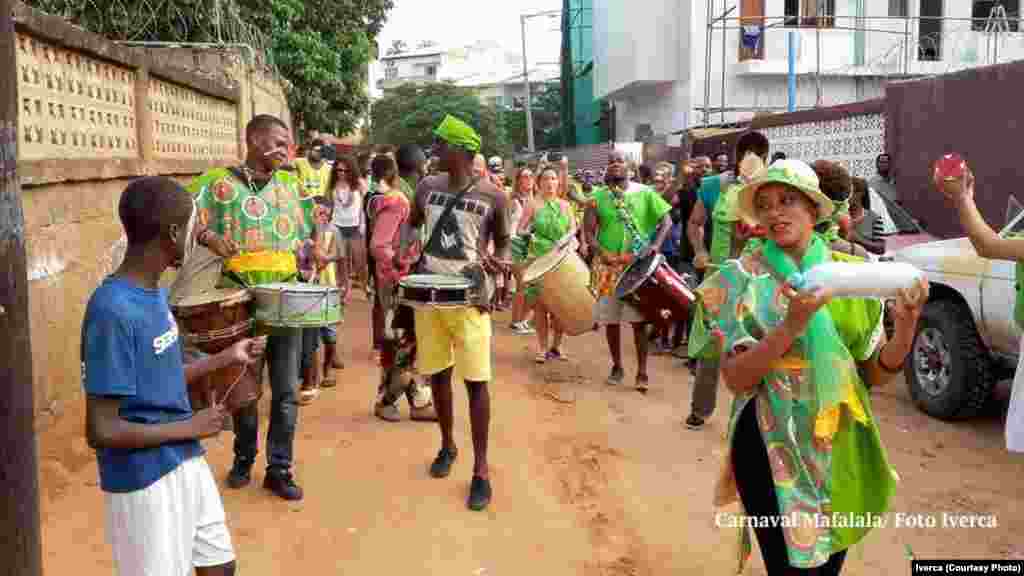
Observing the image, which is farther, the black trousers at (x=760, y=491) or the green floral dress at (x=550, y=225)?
the green floral dress at (x=550, y=225)

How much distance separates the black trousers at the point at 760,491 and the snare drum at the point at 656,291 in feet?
12.2

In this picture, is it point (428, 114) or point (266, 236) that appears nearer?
point (266, 236)

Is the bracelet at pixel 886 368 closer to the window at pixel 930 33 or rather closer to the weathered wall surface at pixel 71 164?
the weathered wall surface at pixel 71 164

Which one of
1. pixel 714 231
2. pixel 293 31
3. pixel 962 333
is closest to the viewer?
pixel 962 333

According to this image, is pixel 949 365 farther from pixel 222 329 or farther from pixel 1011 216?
pixel 222 329

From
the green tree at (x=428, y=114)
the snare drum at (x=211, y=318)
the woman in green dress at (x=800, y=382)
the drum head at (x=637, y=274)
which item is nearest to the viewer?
the woman in green dress at (x=800, y=382)

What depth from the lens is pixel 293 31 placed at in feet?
62.0

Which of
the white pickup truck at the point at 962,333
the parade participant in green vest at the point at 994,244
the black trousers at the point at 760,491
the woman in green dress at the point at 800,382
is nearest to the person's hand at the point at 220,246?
the woman in green dress at the point at 800,382

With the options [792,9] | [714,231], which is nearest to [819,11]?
[792,9]

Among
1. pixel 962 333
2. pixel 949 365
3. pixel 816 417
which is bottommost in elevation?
pixel 949 365

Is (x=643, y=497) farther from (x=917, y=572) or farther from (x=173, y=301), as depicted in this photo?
(x=173, y=301)

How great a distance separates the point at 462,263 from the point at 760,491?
251 cm

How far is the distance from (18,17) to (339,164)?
5253 millimetres

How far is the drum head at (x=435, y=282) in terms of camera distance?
475 cm
